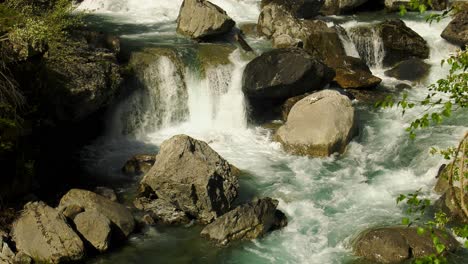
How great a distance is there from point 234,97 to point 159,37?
4.58 meters

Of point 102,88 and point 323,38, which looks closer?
Result: point 102,88

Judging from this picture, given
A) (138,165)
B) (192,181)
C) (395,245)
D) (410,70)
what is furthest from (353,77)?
(395,245)

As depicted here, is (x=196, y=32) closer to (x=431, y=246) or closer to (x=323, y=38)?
(x=323, y=38)

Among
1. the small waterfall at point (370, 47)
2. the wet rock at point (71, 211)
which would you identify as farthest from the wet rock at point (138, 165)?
the small waterfall at point (370, 47)

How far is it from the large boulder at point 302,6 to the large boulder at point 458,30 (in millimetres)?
6315

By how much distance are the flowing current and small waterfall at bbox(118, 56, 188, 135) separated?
0.12 ft

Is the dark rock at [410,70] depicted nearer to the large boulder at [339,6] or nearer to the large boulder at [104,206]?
the large boulder at [339,6]

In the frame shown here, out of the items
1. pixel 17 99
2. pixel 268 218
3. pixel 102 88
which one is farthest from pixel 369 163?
pixel 17 99

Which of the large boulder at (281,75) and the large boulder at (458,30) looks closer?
the large boulder at (281,75)

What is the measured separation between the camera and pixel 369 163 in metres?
17.4

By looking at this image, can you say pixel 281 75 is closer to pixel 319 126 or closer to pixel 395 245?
pixel 319 126

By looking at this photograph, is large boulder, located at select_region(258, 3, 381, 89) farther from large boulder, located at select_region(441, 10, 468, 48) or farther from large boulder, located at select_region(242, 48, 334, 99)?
large boulder, located at select_region(441, 10, 468, 48)

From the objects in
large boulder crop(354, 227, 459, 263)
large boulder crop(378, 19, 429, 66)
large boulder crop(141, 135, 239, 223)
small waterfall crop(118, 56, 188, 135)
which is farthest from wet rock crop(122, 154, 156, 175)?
large boulder crop(378, 19, 429, 66)

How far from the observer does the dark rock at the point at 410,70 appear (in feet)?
77.9
